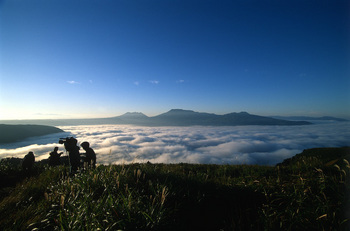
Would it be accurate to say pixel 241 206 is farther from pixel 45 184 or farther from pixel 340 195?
pixel 45 184

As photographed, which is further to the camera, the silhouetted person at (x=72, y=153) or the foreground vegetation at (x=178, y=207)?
the silhouetted person at (x=72, y=153)

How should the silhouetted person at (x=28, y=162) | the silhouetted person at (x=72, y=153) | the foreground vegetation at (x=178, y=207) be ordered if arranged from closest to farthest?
the foreground vegetation at (x=178, y=207)
the silhouetted person at (x=72, y=153)
the silhouetted person at (x=28, y=162)

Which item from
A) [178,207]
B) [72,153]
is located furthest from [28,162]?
[178,207]

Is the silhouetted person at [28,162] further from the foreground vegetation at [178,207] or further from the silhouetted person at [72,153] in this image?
the foreground vegetation at [178,207]

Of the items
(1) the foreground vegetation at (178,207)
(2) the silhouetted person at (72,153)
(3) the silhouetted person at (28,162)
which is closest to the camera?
(1) the foreground vegetation at (178,207)

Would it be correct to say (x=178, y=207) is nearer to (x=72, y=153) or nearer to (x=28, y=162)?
(x=72, y=153)

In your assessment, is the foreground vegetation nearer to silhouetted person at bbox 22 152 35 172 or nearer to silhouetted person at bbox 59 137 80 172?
silhouetted person at bbox 59 137 80 172

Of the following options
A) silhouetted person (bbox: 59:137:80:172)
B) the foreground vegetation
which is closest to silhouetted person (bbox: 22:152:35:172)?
silhouetted person (bbox: 59:137:80:172)

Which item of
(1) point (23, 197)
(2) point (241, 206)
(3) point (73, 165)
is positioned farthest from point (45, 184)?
(2) point (241, 206)

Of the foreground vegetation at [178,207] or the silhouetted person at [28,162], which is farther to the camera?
the silhouetted person at [28,162]

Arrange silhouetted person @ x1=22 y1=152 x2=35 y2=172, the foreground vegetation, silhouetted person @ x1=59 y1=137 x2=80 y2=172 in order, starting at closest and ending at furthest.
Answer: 1. the foreground vegetation
2. silhouetted person @ x1=59 y1=137 x2=80 y2=172
3. silhouetted person @ x1=22 y1=152 x2=35 y2=172

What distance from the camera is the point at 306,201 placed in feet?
13.1

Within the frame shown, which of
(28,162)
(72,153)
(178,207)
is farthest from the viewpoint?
(28,162)

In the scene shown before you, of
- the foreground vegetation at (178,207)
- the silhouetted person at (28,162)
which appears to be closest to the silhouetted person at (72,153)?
the silhouetted person at (28,162)
